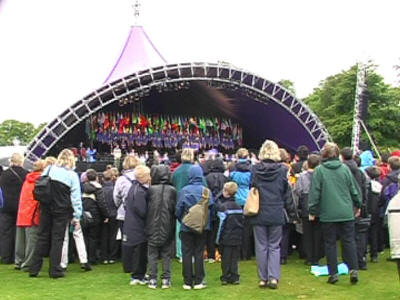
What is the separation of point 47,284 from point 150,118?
1614 cm

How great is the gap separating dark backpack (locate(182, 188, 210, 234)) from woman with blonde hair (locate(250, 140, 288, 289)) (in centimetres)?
57

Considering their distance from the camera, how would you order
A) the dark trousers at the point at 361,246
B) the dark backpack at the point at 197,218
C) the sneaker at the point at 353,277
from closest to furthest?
1. the dark backpack at the point at 197,218
2. the sneaker at the point at 353,277
3. the dark trousers at the point at 361,246

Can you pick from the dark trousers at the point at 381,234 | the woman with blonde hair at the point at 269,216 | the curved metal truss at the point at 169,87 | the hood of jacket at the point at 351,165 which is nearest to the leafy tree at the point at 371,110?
the curved metal truss at the point at 169,87

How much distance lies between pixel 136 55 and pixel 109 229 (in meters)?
14.7

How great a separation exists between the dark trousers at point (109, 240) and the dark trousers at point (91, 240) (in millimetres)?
140

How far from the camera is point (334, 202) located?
20.2 ft

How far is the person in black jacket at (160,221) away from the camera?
20.2 feet

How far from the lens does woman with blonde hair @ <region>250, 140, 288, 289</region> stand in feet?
20.1

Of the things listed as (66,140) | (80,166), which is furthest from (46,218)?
(66,140)

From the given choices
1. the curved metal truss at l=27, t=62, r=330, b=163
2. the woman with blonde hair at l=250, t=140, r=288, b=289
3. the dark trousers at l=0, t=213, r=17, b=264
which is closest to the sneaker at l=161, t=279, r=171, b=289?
the woman with blonde hair at l=250, t=140, r=288, b=289

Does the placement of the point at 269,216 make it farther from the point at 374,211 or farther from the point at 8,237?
the point at 8,237

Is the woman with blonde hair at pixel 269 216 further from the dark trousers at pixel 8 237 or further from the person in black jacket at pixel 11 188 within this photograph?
the dark trousers at pixel 8 237

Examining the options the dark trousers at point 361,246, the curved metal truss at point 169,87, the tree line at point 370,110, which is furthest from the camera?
the tree line at point 370,110

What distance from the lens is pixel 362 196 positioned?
22.3 ft
